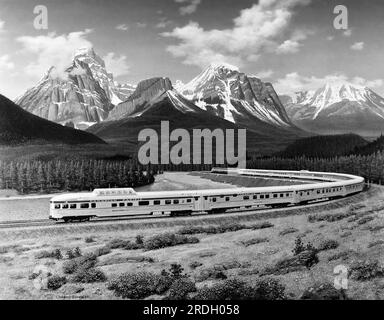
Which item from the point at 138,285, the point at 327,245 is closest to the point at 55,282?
the point at 138,285

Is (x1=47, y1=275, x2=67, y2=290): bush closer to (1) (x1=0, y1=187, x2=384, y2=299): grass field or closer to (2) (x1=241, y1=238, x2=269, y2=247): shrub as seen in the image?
(1) (x1=0, y1=187, x2=384, y2=299): grass field

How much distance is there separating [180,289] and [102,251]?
6743 mm

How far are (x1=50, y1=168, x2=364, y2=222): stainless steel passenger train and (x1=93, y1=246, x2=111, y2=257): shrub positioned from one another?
5765mm

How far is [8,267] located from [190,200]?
15.8m

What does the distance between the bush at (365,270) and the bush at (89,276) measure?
581 inches

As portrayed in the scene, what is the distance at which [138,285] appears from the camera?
21391mm

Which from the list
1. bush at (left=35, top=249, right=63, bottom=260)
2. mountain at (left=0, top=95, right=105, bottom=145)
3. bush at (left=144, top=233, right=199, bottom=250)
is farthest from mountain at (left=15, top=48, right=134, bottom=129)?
bush at (left=35, top=249, right=63, bottom=260)

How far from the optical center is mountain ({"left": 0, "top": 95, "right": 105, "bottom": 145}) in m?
62.4

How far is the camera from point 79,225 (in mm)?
28891

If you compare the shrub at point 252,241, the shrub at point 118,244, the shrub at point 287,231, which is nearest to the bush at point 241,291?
the shrub at point 252,241

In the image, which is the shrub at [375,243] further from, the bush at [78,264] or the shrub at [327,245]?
the bush at [78,264]

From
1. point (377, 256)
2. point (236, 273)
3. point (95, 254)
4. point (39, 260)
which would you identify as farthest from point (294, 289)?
point (39, 260)

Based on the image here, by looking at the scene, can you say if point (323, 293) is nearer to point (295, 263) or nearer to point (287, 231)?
point (295, 263)
